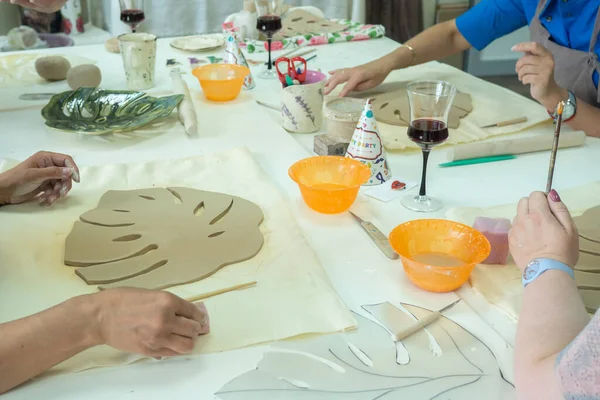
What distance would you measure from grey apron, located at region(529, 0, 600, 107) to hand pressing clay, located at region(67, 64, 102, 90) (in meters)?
1.25

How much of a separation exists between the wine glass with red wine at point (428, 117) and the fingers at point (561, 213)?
0.28m

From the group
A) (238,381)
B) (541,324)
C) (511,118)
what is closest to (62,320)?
(238,381)

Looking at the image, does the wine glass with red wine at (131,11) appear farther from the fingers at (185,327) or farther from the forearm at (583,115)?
the fingers at (185,327)

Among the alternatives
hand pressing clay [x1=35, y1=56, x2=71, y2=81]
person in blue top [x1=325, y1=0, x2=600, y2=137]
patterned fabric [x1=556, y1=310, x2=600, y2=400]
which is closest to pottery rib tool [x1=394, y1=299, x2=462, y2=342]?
patterned fabric [x1=556, y1=310, x2=600, y2=400]

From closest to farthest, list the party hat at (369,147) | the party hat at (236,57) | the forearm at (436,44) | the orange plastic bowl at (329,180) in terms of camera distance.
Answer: the orange plastic bowl at (329,180) → the party hat at (369,147) → the party hat at (236,57) → the forearm at (436,44)

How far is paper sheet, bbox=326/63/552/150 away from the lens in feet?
4.85

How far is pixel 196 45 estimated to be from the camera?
2234 mm

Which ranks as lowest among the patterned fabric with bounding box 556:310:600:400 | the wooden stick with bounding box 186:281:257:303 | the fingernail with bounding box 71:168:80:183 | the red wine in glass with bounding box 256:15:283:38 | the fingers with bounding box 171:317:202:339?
the wooden stick with bounding box 186:281:257:303

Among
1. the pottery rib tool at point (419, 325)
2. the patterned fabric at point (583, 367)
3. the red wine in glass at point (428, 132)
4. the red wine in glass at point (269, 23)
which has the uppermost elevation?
the red wine in glass at point (269, 23)

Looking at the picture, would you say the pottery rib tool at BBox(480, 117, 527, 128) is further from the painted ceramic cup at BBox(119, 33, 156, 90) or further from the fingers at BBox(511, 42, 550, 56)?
the painted ceramic cup at BBox(119, 33, 156, 90)

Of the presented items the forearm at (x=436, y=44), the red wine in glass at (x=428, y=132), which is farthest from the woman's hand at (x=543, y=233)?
the forearm at (x=436, y=44)

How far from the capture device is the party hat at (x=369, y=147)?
1228 mm

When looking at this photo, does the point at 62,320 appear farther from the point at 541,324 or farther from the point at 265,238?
the point at 541,324

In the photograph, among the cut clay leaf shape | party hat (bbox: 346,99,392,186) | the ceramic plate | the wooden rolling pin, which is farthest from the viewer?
the ceramic plate
